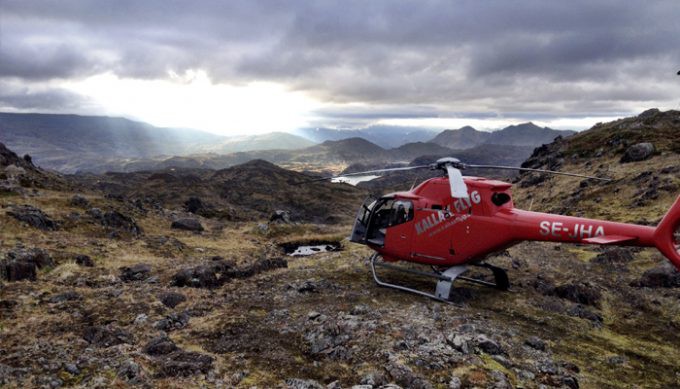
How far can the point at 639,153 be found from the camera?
1839 inches

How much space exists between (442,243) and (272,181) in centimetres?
10679

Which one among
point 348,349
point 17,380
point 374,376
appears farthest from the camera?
point 348,349

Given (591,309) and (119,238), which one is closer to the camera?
(591,309)

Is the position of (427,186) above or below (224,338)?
above

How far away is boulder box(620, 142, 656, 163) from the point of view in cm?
4609

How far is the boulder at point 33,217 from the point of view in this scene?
2258cm

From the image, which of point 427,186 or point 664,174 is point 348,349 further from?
point 664,174

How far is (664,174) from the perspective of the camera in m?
34.7

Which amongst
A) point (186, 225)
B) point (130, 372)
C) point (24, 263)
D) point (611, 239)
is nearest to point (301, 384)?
point (130, 372)

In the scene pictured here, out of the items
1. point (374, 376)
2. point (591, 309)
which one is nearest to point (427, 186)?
point (591, 309)

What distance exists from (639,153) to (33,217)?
58549mm

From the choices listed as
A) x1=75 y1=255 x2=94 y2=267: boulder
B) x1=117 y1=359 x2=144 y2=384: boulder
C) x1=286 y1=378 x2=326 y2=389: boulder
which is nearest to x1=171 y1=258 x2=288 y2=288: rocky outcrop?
x1=75 y1=255 x2=94 y2=267: boulder

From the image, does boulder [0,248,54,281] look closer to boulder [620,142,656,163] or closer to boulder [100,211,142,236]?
boulder [100,211,142,236]

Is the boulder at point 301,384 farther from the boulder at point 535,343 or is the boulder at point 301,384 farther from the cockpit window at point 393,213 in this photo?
the cockpit window at point 393,213
